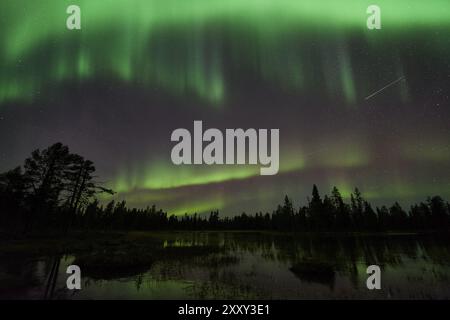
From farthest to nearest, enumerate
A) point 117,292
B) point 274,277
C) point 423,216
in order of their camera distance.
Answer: point 423,216, point 274,277, point 117,292

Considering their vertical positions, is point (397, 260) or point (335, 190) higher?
point (335, 190)

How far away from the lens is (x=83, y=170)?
28.5m

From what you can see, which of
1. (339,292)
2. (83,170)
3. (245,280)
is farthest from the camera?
(83,170)

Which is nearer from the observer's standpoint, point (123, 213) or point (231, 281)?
point (231, 281)

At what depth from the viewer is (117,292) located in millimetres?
12070

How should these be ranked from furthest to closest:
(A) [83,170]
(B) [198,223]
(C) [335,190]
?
(B) [198,223] → (C) [335,190] → (A) [83,170]
